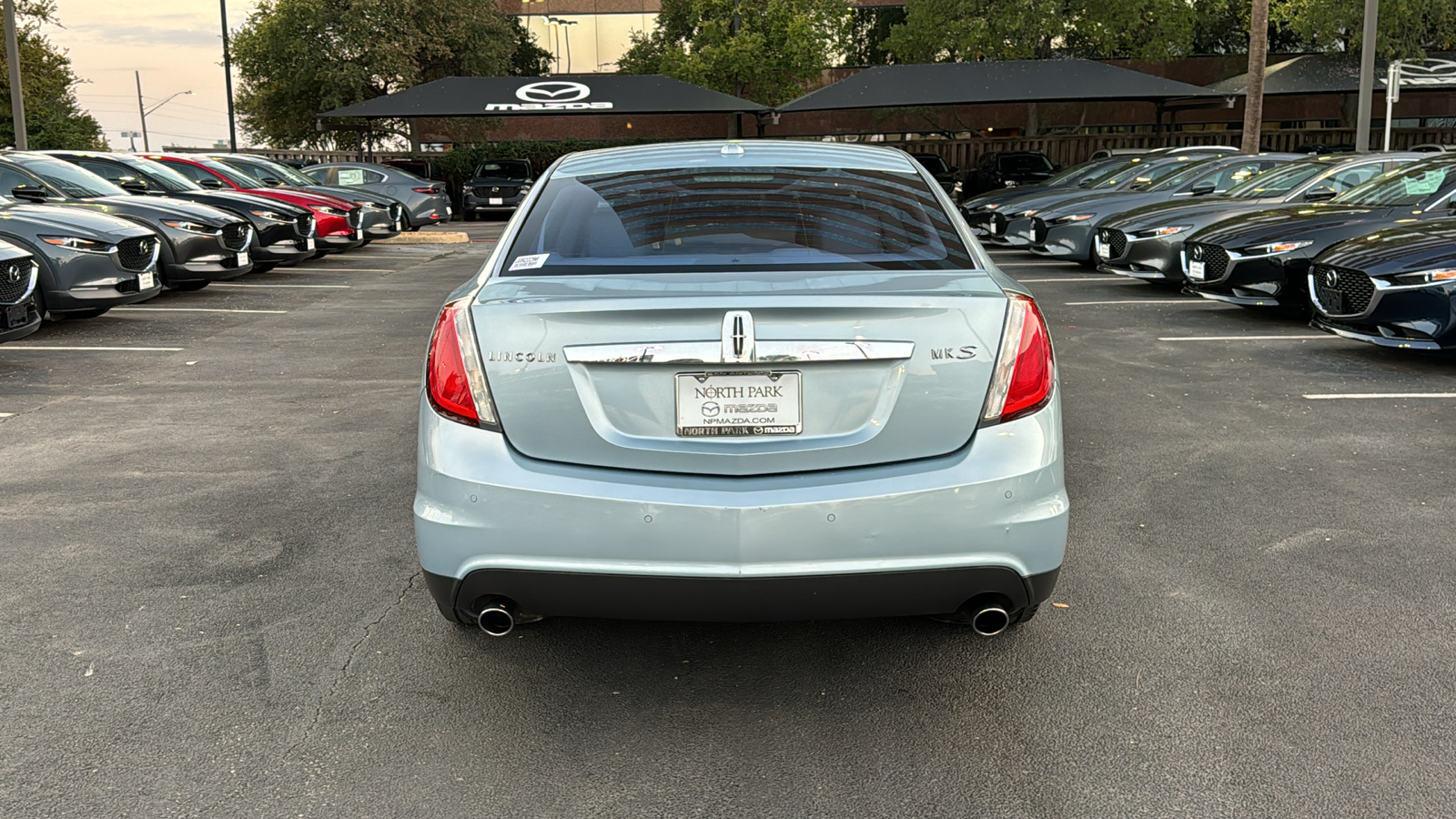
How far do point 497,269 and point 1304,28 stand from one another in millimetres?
36337

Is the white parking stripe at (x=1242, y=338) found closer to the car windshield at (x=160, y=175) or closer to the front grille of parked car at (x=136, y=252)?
the front grille of parked car at (x=136, y=252)

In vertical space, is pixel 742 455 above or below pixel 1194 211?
below

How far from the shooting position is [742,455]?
3.13 meters

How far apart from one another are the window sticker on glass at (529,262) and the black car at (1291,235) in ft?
27.4

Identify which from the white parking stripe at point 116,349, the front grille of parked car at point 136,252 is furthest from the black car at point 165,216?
the white parking stripe at point 116,349

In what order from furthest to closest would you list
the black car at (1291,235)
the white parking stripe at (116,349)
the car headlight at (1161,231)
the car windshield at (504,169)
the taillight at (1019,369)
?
the car windshield at (504,169)
the car headlight at (1161,231)
the black car at (1291,235)
the white parking stripe at (116,349)
the taillight at (1019,369)

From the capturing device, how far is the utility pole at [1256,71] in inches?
985

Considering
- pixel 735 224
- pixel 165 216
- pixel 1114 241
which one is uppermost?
pixel 735 224

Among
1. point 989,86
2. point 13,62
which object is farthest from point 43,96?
point 989,86

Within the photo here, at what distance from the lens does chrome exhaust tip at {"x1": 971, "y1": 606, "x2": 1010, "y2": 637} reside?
3.28 meters

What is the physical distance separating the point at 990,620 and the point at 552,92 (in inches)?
1162

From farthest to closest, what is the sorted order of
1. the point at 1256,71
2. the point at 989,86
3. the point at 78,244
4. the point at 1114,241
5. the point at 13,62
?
1. the point at 989,86
2. the point at 1256,71
3. the point at 13,62
4. the point at 1114,241
5. the point at 78,244

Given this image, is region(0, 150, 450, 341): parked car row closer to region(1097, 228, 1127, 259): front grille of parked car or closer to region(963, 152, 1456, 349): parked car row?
region(963, 152, 1456, 349): parked car row

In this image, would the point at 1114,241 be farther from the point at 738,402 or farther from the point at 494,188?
the point at 494,188
